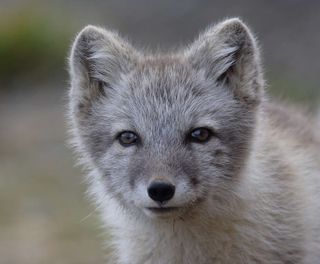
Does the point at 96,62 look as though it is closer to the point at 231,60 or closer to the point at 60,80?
the point at 231,60

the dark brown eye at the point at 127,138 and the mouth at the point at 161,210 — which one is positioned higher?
the dark brown eye at the point at 127,138

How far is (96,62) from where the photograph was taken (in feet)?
20.3

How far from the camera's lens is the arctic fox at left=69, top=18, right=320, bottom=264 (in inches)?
224

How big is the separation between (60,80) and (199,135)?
7446 millimetres

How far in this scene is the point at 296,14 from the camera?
12523 millimetres

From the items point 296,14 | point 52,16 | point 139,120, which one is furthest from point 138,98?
point 52,16

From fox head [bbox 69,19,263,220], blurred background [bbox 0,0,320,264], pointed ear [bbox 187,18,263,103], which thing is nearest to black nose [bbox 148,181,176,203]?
fox head [bbox 69,19,263,220]

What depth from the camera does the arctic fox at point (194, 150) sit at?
569cm

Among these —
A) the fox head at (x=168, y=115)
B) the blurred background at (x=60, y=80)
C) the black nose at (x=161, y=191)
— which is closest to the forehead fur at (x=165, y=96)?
the fox head at (x=168, y=115)

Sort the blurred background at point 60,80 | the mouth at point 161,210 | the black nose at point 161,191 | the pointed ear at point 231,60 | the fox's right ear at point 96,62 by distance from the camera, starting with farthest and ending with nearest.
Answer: the blurred background at point 60,80
the fox's right ear at point 96,62
the pointed ear at point 231,60
the mouth at point 161,210
the black nose at point 161,191

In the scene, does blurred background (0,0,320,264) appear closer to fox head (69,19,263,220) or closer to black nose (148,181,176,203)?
fox head (69,19,263,220)

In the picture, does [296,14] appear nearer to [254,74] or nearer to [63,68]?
[63,68]

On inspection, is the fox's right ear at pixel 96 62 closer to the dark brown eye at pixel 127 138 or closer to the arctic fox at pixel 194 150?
the arctic fox at pixel 194 150

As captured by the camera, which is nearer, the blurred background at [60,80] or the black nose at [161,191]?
the black nose at [161,191]
